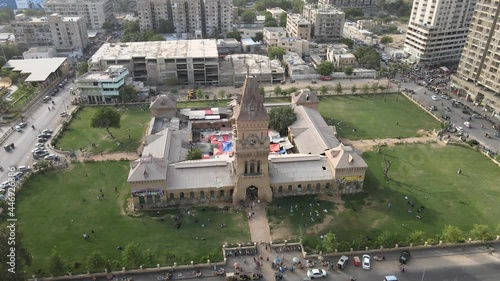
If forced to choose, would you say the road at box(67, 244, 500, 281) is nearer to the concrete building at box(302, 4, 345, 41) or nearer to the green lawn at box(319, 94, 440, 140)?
the green lawn at box(319, 94, 440, 140)

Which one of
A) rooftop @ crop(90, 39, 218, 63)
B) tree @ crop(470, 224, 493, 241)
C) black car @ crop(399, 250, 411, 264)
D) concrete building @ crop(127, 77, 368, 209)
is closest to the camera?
black car @ crop(399, 250, 411, 264)

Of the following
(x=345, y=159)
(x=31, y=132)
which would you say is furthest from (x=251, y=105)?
(x=31, y=132)

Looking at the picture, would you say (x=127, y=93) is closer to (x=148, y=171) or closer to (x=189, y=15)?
(x=148, y=171)

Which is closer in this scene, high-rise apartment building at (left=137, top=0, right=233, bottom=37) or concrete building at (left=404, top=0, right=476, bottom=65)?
concrete building at (left=404, top=0, right=476, bottom=65)

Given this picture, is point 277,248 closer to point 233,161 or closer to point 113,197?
point 233,161

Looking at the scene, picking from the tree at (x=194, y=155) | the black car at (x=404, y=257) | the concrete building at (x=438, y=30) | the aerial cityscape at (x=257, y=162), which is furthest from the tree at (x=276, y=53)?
the black car at (x=404, y=257)

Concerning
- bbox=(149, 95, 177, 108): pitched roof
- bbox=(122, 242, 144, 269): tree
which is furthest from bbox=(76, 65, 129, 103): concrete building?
bbox=(122, 242, 144, 269): tree
